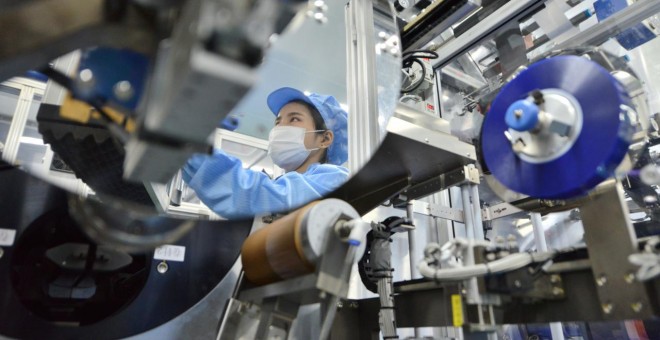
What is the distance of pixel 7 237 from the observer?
0.81 m

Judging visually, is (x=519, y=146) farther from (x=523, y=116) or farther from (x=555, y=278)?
(x=555, y=278)

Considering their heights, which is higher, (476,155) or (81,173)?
(476,155)

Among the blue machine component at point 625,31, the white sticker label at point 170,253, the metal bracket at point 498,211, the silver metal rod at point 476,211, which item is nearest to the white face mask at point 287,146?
the white sticker label at point 170,253

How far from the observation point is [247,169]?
4.11ft

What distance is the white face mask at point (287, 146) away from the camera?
1.27 m

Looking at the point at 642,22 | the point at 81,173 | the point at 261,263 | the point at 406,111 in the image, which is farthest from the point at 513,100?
the point at 642,22

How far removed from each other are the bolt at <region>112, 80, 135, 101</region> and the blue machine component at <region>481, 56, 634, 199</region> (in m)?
0.66

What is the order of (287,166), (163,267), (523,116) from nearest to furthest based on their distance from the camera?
(523,116) < (163,267) < (287,166)

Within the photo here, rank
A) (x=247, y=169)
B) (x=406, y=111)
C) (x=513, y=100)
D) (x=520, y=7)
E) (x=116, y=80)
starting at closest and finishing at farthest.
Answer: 1. (x=116, y=80)
2. (x=513, y=100)
3. (x=406, y=111)
4. (x=247, y=169)
5. (x=520, y=7)

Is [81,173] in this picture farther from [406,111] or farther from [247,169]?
[406,111]

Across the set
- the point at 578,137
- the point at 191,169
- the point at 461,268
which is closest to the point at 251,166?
the point at 191,169

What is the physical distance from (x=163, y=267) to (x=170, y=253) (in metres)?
0.04

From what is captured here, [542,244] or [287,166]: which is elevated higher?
[287,166]

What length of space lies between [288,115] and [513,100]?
2.34 ft
